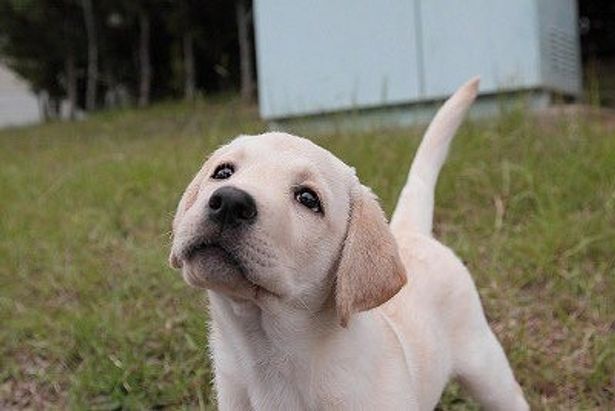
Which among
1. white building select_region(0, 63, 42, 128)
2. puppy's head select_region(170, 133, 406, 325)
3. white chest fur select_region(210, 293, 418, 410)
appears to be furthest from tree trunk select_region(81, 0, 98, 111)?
white chest fur select_region(210, 293, 418, 410)

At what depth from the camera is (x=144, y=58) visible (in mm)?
15406

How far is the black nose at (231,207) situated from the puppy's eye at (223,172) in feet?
0.98

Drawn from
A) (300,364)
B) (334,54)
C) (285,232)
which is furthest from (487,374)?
(334,54)

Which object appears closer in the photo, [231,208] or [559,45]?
[231,208]

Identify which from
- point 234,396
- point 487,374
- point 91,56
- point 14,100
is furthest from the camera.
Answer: point 14,100

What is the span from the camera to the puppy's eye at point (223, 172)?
2.42m

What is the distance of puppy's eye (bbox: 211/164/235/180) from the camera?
2.42m

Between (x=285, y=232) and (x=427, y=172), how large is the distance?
52.6 inches

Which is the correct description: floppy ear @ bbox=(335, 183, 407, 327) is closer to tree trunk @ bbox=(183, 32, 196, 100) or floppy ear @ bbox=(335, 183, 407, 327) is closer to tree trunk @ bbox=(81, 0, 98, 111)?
A: tree trunk @ bbox=(183, 32, 196, 100)

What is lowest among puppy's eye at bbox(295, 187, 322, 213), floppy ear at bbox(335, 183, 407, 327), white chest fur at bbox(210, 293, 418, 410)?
white chest fur at bbox(210, 293, 418, 410)

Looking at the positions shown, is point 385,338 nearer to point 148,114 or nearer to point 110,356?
point 110,356

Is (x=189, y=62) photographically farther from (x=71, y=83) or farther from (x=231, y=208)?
(x=231, y=208)

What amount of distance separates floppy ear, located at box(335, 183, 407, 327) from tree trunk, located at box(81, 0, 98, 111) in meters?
13.4

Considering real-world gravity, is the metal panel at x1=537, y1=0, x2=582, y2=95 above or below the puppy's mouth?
above
